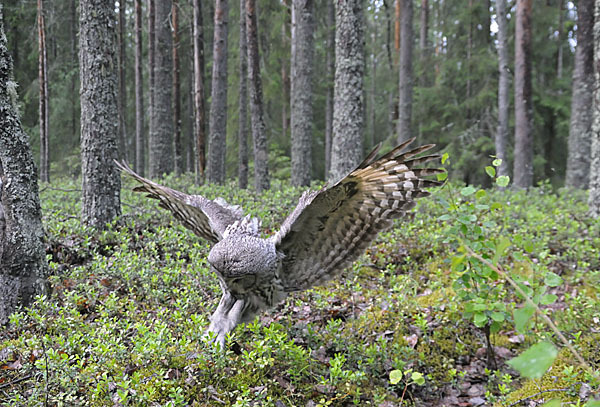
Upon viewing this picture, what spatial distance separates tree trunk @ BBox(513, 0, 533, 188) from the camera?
1184 cm

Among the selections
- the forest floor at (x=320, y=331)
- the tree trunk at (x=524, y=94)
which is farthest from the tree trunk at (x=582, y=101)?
the forest floor at (x=320, y=331)

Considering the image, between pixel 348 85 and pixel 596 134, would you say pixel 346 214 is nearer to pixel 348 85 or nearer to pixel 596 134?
pixel 348 85

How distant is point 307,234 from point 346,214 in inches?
15.5

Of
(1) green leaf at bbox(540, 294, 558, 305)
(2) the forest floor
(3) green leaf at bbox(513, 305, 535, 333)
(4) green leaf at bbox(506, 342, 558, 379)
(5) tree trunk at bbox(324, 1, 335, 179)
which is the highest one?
(5) tree trunk at bbox(324, 1, 335, 179)

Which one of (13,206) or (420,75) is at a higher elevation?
(420,75)

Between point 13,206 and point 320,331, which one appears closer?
point 13,206

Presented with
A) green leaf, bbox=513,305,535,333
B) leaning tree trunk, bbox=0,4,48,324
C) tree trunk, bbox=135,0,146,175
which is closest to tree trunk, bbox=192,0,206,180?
tree trunk, bbox=135,0,146,175

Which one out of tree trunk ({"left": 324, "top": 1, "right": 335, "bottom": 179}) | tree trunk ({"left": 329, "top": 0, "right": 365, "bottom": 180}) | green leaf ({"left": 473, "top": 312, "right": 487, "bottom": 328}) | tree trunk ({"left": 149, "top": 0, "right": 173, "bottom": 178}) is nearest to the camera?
green leaf ({"left": 473, "top": 312, "right": 487, "bottom": 328})

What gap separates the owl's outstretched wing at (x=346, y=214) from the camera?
3.44m

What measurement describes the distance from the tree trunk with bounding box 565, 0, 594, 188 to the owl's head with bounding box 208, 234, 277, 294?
11.9 metres

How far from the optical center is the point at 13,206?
4316 millimetres

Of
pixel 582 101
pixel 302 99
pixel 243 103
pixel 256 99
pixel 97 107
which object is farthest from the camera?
pixel 243 103

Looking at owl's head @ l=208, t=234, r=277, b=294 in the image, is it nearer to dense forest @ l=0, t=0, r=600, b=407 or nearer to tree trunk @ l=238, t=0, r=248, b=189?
dense forest @ l=0, t=0, r=600, b=407

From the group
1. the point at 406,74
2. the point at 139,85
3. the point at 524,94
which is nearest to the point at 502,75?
the point at 524,94
